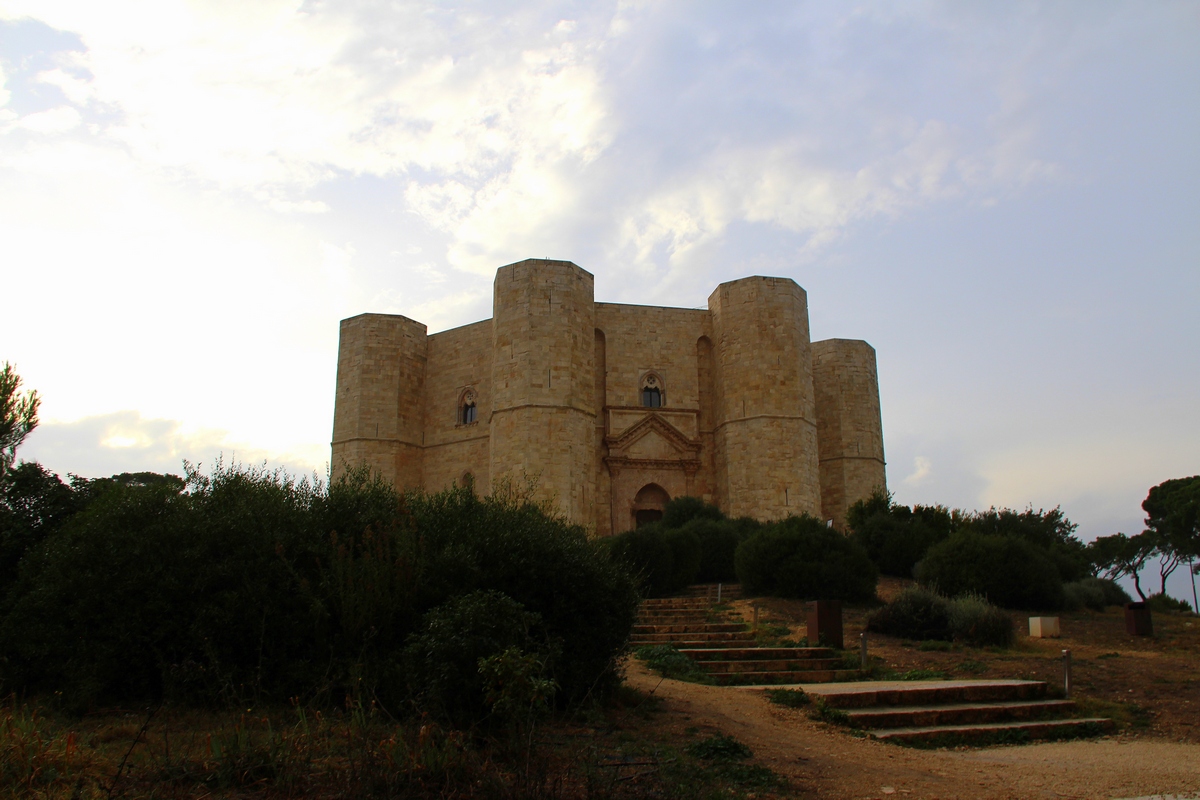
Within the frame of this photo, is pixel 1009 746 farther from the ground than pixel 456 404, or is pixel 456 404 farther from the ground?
pixel 456 404

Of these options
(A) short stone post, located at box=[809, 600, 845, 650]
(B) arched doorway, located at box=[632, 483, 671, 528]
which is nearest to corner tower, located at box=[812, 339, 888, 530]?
(B) arched doorway, located at box=[632, 483, 671, 528]

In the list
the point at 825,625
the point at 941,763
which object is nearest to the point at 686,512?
the point at 825,625

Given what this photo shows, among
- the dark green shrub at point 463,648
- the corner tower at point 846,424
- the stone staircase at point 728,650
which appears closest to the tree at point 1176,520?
the corner tower at point 846,424

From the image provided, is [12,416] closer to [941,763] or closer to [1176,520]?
[941,763]

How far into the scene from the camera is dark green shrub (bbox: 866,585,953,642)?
11.2 m

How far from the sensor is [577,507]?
22234mm

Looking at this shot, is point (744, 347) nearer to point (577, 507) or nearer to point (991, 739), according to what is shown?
point (577, 507)

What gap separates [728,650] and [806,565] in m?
4.92

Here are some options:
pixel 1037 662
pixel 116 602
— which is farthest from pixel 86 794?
pixel 1037 662

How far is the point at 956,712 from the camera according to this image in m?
6.51

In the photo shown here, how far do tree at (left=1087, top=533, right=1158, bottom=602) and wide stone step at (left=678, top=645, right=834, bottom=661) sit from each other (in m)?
30.4

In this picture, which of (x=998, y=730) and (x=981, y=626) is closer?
(x=998, y=730)

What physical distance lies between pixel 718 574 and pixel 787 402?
7.22 meters

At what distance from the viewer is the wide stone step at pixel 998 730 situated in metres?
6.05
